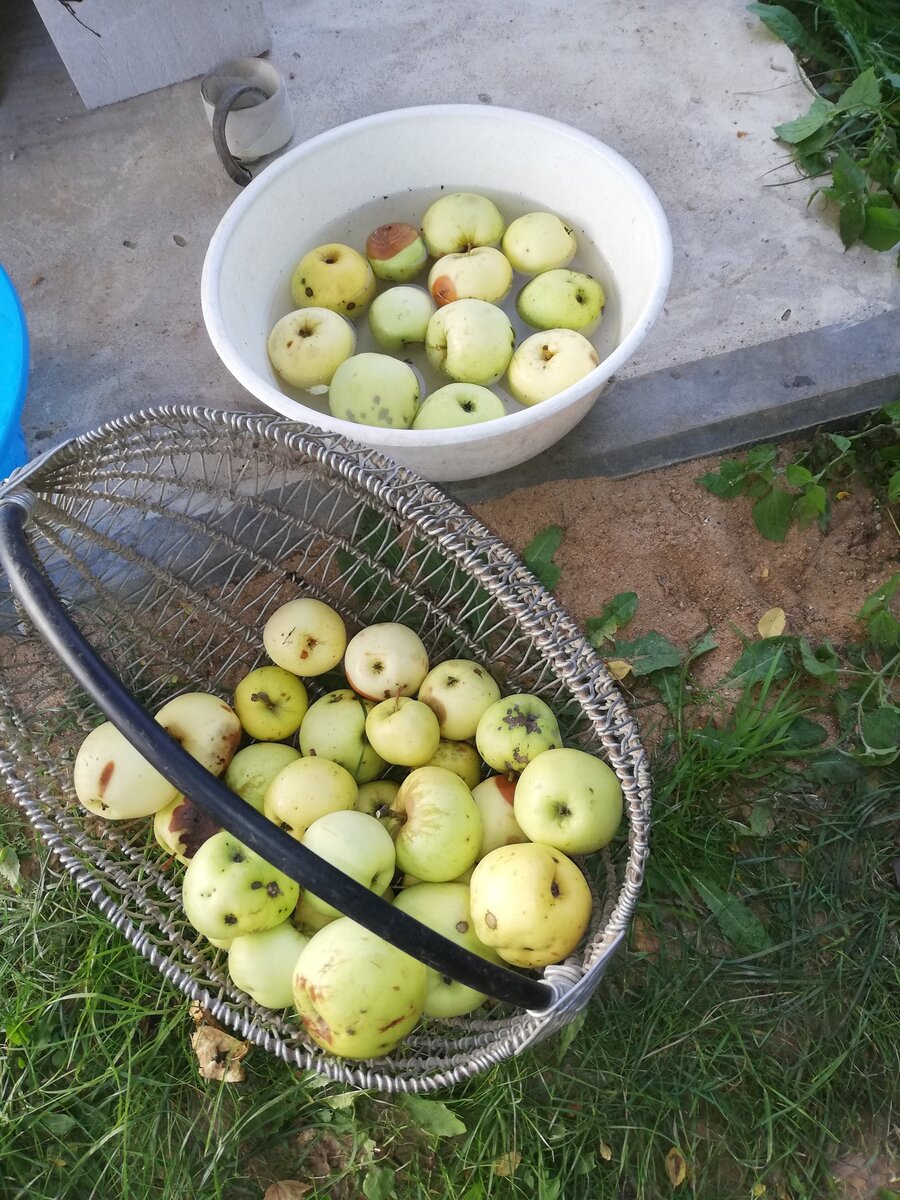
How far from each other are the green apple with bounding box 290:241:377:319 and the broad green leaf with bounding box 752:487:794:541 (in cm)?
115

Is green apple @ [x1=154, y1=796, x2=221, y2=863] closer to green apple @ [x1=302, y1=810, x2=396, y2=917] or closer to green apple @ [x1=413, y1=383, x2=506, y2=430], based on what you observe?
green apple @ [x1=302, y1=810, x2=396, y2=917]

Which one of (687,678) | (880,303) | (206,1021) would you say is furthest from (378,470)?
(880,303)

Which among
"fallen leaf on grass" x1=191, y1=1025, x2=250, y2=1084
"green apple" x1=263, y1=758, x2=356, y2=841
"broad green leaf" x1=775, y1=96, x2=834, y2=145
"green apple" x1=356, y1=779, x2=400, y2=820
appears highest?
"broad green leaf" x1=775, y1=96, x2=834, y2=145

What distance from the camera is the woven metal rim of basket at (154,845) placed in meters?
1.47

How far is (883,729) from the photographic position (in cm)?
204

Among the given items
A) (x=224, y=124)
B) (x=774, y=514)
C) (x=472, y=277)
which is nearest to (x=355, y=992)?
(x=774, y=514)

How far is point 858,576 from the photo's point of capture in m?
2.33

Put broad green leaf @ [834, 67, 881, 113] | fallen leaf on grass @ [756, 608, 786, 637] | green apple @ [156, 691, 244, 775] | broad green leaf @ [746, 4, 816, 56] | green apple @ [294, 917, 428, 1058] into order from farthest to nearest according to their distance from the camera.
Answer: broad green leaf @ [746, 4, 816, 56]
broad green leaf @ [834, 67, 881, 113]
fallen leaf on grass @ [756, 608, 786, 637]
green apple @ [156, 691, 244, 775]
green apple @ [294, 917, 428, 1058]

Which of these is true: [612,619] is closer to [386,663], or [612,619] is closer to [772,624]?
[772,624]

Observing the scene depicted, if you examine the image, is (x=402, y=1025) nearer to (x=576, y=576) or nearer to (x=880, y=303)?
(x=576, y=576)

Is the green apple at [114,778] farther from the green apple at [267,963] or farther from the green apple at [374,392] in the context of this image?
the green apple at [374,392]

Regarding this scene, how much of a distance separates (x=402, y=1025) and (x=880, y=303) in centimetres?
228

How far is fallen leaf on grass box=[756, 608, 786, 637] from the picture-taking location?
7.27 feet

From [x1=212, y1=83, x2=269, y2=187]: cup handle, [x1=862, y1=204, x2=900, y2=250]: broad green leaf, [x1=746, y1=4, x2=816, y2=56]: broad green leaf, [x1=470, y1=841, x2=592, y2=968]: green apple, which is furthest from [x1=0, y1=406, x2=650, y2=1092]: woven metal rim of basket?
[x1=746, y1=4, x2=816, y2=56]: broad green leaf
